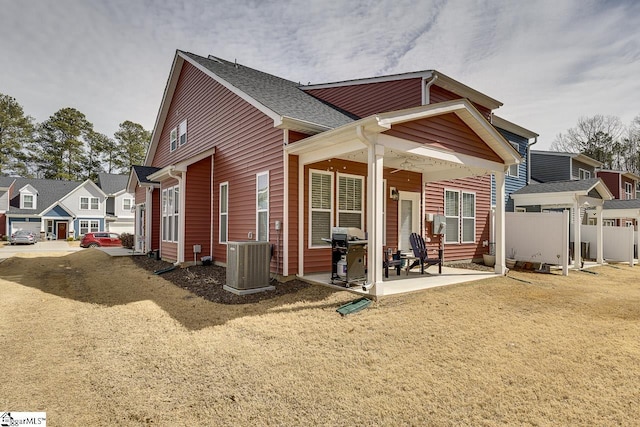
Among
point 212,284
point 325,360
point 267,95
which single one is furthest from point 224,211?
point 325,360

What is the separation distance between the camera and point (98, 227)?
32594mm

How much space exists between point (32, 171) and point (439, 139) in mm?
49300

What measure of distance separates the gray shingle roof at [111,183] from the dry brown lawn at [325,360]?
32.3 meters

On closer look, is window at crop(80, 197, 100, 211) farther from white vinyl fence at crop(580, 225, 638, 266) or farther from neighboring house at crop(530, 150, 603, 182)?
white vinyl fence at crop(580, 225, 638, 266)

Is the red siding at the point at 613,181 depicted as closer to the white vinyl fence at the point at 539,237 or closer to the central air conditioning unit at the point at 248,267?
the white vinyl fence at the point at 539,237

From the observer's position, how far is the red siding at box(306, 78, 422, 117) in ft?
32.2

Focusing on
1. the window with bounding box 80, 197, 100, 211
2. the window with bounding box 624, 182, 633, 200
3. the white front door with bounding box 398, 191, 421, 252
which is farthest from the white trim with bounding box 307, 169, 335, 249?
the window with bounding box 80, 197, 100, 211

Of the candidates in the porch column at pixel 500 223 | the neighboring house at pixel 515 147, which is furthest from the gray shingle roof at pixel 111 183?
the porch column at pixel 500 223

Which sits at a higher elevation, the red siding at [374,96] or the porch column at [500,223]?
the red siding at [374,96]

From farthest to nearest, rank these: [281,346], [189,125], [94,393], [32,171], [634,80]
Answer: [32,171]
[634,80]
[189,125]
[281,346]
[94,393]

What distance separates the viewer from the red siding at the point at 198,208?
10.1 metres

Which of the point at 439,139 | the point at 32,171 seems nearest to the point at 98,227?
the point at 32,171

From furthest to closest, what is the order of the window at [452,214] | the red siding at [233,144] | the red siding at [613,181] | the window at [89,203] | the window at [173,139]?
1. the window at [89,203]
2. the red siding at [613,181]
3. the window at [173,139]
4. the window at [452,214]
5. the red siding at [233,144]

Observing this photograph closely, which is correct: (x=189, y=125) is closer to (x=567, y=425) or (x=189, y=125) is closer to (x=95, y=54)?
(x=95, y=54)
